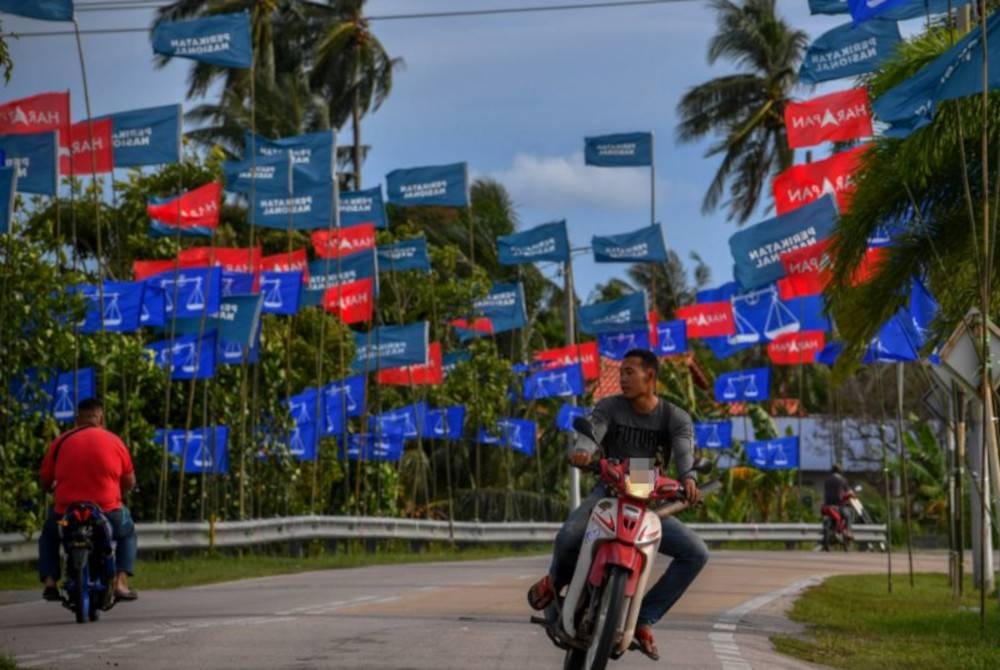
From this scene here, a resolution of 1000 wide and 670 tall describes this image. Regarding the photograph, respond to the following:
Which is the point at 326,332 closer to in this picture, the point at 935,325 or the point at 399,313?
the point at 399,313

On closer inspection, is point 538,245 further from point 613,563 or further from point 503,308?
point 613,563

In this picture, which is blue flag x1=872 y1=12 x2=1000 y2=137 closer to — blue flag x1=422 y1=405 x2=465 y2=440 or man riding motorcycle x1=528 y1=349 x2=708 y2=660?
man riding motorcycle x1=528 y1=349 x2=708 y2=660

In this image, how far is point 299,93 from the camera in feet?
194

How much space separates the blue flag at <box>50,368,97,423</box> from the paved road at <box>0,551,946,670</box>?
6.37m

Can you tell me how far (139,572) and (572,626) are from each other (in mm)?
14899

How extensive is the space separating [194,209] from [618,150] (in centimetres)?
1386

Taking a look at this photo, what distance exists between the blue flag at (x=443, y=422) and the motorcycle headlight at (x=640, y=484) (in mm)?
32504

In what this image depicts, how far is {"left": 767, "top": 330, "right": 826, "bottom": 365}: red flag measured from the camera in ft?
134

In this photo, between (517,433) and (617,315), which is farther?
(617,315)

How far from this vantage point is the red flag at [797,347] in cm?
4081

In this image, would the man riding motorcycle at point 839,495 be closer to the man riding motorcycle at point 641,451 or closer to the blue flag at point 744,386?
the blue flag at point 744,386

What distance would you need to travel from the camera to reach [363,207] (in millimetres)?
39719

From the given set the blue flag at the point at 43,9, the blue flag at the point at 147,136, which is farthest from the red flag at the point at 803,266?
the blue flag at the point at 43,9

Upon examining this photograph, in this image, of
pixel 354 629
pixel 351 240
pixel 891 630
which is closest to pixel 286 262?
pixel 351 240
